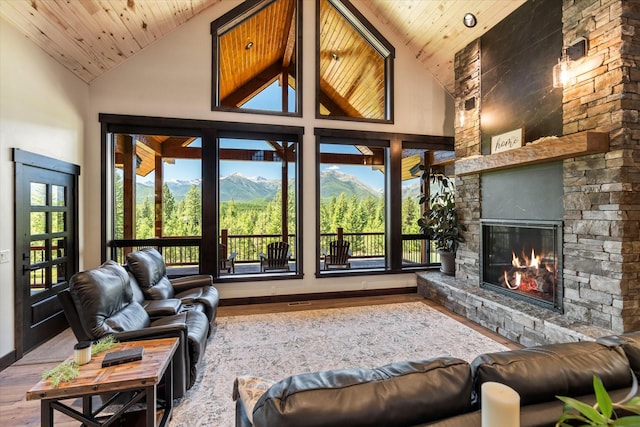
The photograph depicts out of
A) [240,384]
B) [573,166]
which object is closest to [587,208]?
[573,166]

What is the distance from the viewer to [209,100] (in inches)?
197

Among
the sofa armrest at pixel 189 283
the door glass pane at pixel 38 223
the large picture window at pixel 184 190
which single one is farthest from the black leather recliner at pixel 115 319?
the large picture window at pixel 184 190

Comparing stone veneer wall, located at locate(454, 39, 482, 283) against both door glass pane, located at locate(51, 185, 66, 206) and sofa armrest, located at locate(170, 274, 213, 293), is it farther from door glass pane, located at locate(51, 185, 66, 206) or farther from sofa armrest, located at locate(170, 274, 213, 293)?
door glass pane, located at locate(51, 185, 66, 206)

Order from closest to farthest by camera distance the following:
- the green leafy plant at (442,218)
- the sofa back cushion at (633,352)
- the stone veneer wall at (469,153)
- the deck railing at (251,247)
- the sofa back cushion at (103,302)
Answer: the sofa back cushion at (633,352) < the sofa back cushion at (103,302) < the stone veneer wall at (469,153) < the deck railing at (251,247) < the green leafy plant at (442,218)

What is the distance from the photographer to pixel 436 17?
4.93 meters

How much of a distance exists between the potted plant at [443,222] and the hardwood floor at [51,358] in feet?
3.07

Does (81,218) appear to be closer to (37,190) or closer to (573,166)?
(37,190)

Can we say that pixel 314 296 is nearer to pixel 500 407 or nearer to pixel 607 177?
pixel 607 177

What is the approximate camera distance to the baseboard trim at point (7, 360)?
3.01 meters

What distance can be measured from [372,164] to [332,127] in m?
1.33

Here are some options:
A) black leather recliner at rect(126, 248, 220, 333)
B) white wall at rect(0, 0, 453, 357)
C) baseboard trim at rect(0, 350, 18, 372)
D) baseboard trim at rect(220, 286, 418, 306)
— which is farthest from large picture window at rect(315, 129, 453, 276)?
baseboard trim at rect(0, 350, 18, 372)

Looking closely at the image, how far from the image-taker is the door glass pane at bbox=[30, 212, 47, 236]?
3568 millimetres

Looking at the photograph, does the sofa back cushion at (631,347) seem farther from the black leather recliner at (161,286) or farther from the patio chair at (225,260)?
the patio chair at (225,260)

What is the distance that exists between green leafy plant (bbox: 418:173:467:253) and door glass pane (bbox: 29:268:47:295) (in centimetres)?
560
